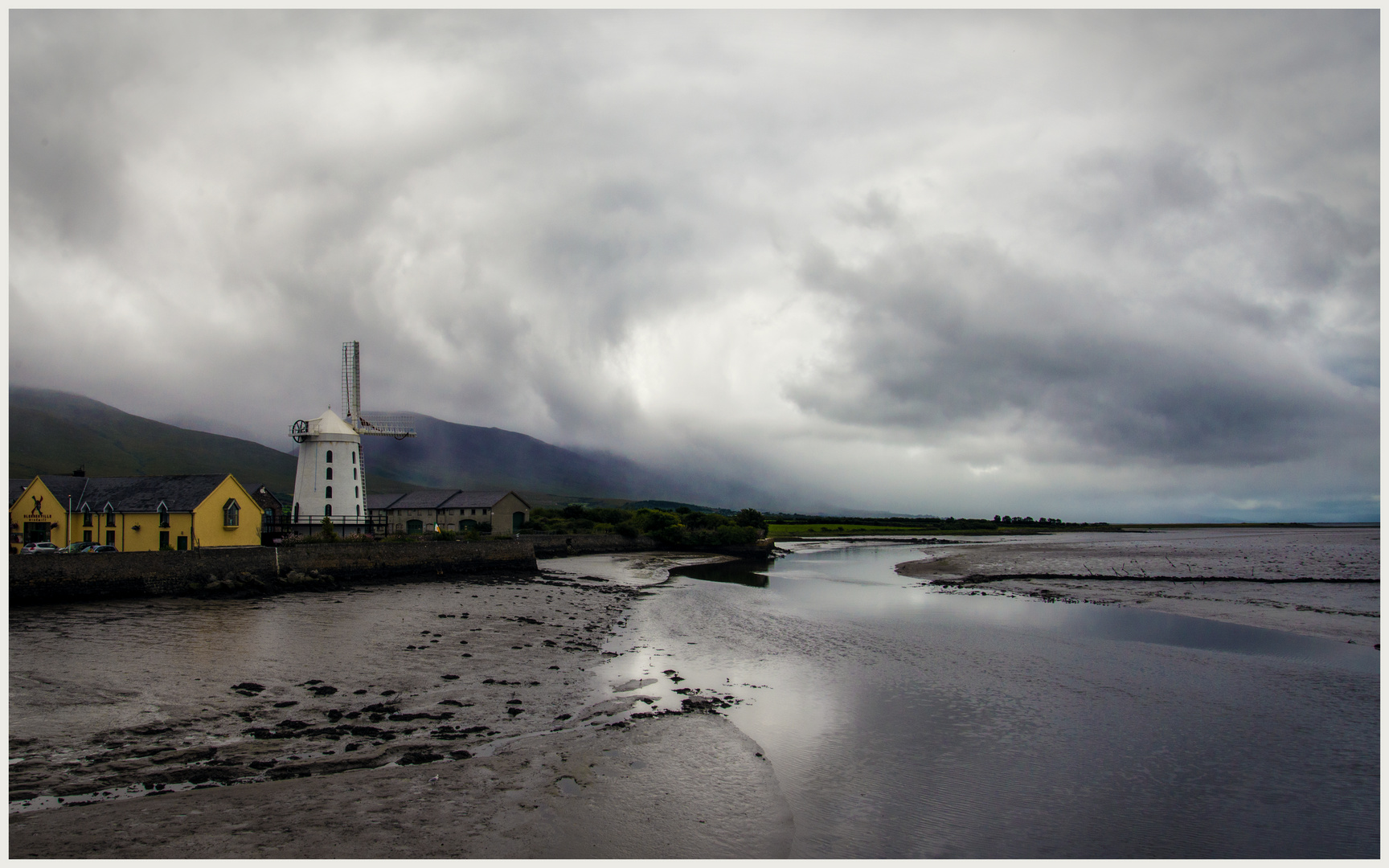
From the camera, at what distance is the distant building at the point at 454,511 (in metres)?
75.8

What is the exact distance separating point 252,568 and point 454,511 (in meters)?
40.7

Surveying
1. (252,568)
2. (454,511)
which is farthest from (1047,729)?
(454,511)

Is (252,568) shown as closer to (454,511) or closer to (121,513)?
(121,513)

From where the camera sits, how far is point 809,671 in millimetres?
21453

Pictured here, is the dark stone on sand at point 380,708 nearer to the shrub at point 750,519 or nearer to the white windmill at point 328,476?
the white windmill at point 328,476

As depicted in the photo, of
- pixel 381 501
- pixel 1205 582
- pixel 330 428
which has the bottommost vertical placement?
pixel 1205 582

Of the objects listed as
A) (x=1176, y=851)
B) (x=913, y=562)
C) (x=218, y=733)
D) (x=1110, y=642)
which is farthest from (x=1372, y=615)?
(x=218, y=733)

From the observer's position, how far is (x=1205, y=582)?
4672cm

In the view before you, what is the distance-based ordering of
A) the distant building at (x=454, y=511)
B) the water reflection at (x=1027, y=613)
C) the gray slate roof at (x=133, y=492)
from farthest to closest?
the distant building at (x=454, y=511) → the gray slate roof at (x=133, y=492) → the water reflection at (x=1027, y=613)

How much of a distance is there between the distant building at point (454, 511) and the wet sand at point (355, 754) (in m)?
51.3

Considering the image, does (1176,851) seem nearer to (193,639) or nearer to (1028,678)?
(1028,678)

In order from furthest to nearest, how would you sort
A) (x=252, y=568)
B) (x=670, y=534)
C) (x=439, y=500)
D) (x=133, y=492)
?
(x=670, y=534), (x=439, y=500), (x=133, y=492), (x=252, y=568)

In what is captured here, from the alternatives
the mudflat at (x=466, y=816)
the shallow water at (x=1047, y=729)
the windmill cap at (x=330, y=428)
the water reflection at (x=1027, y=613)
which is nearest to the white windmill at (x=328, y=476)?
the windmill cap at (x=330, y=428)

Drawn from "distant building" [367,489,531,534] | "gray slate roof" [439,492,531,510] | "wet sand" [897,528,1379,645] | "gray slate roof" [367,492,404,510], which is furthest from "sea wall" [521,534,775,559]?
"gray slate roof" [367,492,404,510]
